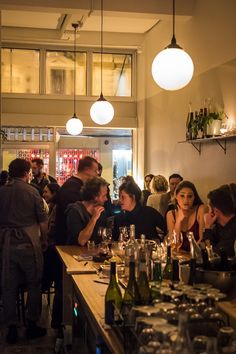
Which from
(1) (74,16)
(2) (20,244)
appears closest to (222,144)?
(2) (20,244)

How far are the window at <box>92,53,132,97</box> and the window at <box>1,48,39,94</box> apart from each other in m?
1.11

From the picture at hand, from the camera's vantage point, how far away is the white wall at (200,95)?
5.69 m

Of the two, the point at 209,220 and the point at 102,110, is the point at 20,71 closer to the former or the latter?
the point at 102,110

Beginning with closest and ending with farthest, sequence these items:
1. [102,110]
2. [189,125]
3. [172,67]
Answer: [172,67] → [102,110] → [189,125]

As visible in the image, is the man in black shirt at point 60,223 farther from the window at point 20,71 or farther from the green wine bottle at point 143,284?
the window at point 20,71

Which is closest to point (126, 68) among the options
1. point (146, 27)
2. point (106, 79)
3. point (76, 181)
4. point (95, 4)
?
point (106, 79)

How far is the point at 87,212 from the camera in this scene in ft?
13.2

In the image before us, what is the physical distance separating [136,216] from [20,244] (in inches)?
42.0

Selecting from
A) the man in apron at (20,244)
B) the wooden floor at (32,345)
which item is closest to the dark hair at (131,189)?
the man in apron at (20,244)

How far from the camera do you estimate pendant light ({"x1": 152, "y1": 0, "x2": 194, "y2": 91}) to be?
3650 mm

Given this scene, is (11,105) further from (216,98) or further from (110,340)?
(110,340)

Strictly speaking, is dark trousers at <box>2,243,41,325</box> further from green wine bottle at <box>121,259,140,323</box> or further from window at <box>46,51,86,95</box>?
window at <box>46,51,86,95</box>

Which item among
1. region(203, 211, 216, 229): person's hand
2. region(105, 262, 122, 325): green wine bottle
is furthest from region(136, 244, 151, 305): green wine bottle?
region(203, 211, 216, 229): person's hand

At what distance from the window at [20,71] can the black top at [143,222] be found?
5.54 meters
